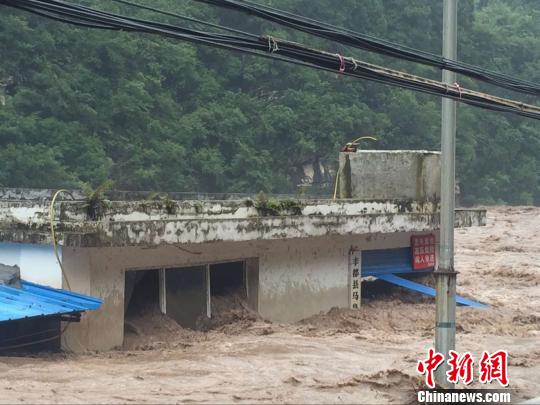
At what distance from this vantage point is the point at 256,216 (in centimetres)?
1333

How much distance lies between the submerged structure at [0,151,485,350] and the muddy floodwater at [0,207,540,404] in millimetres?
442

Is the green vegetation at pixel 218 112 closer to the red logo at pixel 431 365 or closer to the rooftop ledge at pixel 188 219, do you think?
the rooftop ledge at pixel 188 219

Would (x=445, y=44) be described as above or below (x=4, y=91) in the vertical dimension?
below

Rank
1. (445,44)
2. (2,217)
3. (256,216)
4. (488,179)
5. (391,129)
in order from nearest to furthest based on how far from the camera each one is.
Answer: (445,44)
(2,217)
(256,216)
(391,129)
(488,179)

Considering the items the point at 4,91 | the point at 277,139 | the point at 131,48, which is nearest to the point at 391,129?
the point at 277,139

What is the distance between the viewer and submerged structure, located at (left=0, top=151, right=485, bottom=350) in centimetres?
1147

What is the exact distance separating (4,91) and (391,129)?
22697 mm

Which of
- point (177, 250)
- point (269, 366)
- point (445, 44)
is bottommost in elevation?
point (269, 366)

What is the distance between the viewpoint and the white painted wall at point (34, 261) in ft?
38.1

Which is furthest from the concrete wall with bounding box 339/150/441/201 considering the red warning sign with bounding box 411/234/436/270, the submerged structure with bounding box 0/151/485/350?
the red warning sign with bounding box 411/234/436/270

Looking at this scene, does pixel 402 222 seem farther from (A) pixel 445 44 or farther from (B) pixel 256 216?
(A) pixel 445 44

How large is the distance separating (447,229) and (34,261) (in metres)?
5.69

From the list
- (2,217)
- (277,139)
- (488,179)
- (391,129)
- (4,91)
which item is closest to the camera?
(2,217)

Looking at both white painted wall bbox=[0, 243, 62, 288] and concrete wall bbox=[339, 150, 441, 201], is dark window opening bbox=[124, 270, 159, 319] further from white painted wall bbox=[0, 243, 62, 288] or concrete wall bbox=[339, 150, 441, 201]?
concrete wall bbox=[339, 150, 441, 201]
